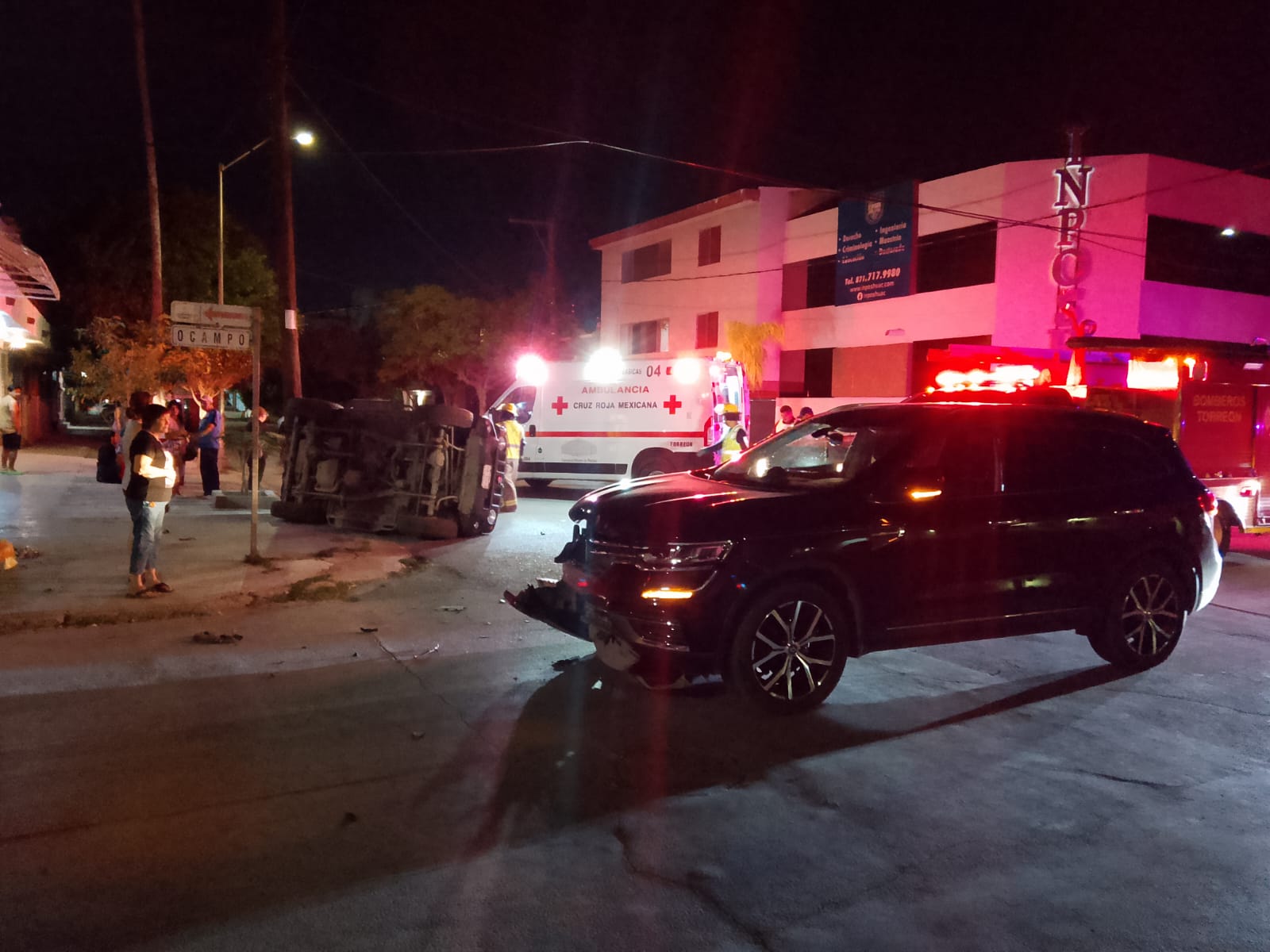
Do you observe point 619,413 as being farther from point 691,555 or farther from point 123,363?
point 691,555

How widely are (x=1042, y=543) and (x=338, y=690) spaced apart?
451cm

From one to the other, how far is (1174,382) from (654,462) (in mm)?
8332

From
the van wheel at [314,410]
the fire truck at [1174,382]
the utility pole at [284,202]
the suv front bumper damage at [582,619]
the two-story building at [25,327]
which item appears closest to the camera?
the suv front bumper damage at [582,619]

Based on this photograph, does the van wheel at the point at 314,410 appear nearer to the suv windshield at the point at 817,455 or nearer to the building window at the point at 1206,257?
the suv windshield at the point at 817,455

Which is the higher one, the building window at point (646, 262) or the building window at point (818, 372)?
the building window at point (646, 262)

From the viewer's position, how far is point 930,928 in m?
3.41

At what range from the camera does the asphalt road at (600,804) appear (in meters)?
3.43

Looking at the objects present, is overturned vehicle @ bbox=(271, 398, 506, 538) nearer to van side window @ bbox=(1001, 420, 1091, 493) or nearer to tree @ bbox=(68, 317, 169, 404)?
van side window @ bbox=(1001, 420, 1091, 493)

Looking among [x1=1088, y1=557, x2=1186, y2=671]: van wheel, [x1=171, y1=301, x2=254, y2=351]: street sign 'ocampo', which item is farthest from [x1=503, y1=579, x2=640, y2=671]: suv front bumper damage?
[x1=171, y1=301, x2=254, y2=351]: street sign 'ocampo'

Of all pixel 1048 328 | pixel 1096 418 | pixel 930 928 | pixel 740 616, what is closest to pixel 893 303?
pixel 1048 328

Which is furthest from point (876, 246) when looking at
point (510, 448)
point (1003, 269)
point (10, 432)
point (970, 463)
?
point (970, 463)

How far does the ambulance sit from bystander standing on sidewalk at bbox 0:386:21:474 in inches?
394

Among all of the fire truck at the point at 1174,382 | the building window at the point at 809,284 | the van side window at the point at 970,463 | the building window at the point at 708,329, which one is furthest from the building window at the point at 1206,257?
the van side window at the point at 970,463

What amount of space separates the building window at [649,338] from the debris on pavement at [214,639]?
100 ft
